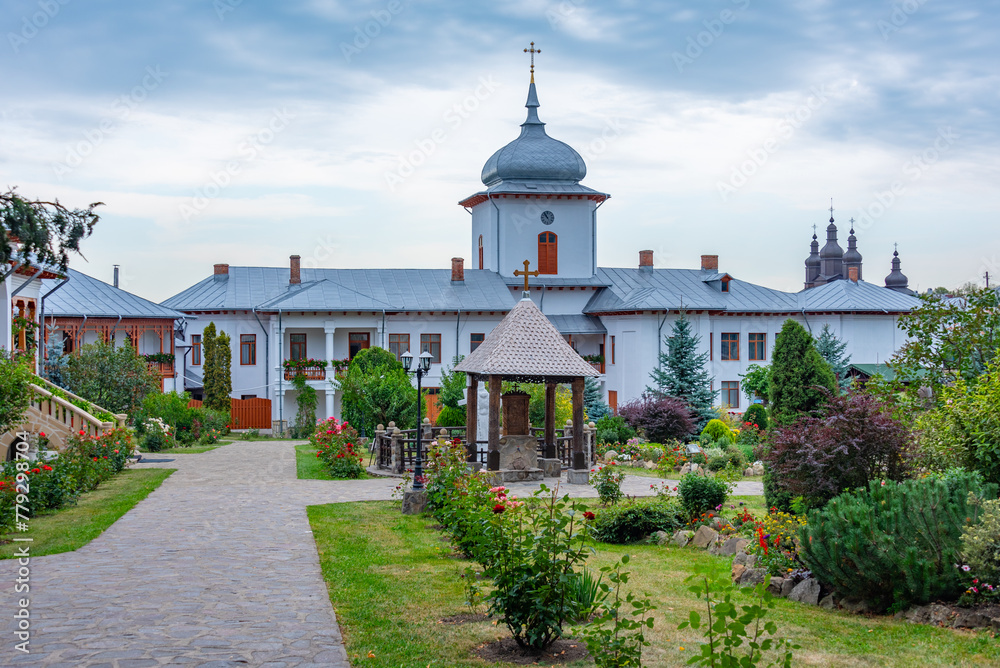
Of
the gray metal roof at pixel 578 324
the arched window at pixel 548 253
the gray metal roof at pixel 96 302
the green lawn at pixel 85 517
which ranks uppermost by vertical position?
the arched window at pixel 548 253

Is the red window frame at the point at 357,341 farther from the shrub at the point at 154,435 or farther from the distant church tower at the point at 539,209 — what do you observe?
the shrub at the point at 154,435

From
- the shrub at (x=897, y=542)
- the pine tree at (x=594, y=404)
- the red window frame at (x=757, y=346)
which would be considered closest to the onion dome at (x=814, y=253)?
the red window frame at (x=757, y=346)

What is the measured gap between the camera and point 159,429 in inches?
1014

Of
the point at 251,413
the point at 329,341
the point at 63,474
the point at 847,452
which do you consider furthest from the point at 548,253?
the point at 847,452

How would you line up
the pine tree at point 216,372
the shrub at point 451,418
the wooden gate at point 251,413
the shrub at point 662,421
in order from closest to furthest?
the shrub at point 451,418 < the shrub at point 662,421 < the pine tree at point 216,372 < the wooden gate at point 251,413

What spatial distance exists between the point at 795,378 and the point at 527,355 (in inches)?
237

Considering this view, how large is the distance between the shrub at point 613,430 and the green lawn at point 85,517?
12.7 metres

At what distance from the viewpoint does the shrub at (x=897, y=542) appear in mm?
7969

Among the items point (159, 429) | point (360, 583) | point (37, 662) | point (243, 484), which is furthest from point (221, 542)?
point (159, 429)

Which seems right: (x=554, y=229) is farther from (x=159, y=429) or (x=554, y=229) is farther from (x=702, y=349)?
(x=159, y=429)

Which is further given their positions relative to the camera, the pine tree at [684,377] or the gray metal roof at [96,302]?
the gray metal roof at [96,302]

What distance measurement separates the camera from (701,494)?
13.0m

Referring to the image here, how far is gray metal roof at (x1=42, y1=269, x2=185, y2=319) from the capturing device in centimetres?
3334

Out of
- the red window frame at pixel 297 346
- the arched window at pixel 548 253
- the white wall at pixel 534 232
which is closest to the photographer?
the red window frame at pixel 297 346
